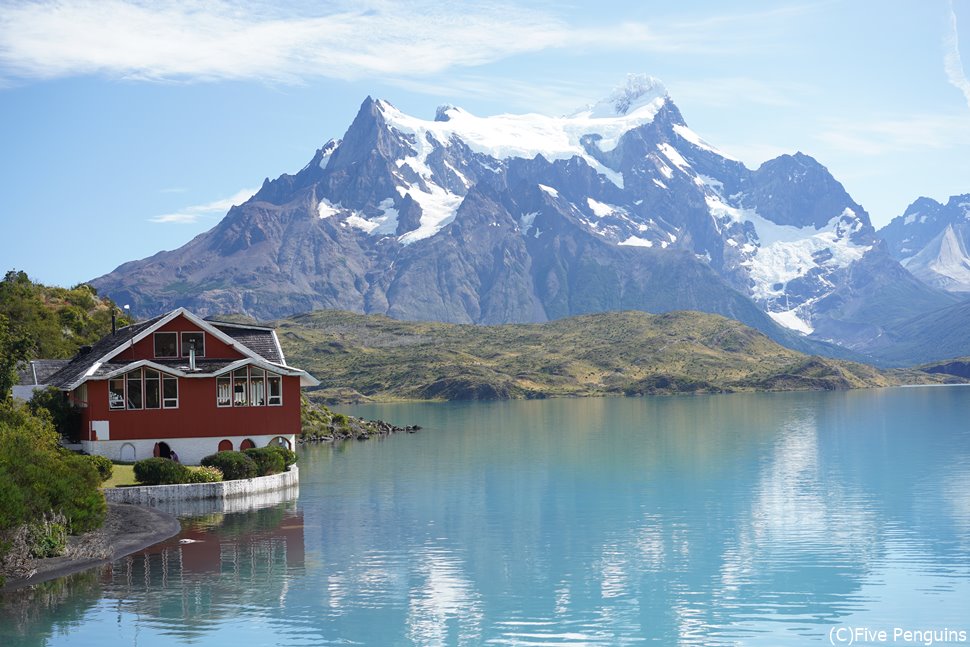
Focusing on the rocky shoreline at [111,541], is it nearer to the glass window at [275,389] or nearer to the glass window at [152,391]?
the glass window at [152,391]

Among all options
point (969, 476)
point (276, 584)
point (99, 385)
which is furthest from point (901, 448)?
point (276, 584)

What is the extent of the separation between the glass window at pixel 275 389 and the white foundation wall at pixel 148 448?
150 inches

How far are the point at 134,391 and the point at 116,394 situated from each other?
1.11 metres

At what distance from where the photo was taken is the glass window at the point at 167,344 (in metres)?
76.1

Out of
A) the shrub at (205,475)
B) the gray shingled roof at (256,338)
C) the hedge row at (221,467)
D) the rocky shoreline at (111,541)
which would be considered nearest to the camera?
the rocky shoreline at (111,541)

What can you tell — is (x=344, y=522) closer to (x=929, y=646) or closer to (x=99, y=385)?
(x=99, y=385)

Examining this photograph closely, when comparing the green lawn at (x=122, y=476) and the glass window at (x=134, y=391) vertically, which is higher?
the glass window at (x=134, y=391)

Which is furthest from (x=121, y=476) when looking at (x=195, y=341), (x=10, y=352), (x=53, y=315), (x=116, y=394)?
(x=53, y=315)

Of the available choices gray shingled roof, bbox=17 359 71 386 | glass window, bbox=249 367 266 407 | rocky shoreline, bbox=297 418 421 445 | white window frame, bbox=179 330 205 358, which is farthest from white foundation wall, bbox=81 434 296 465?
rocky shoreline, bbox=297 418 421 445

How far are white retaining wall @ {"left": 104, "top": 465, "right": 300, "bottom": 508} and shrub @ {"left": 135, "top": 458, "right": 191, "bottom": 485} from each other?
74cm

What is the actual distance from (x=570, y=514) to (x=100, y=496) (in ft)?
82.7

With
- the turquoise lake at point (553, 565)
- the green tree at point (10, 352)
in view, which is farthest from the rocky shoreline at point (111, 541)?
the green tree at point (10, 352)

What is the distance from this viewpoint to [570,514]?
6334 centimetres

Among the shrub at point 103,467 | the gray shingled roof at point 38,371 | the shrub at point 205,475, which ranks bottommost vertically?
the shrub at point 205,475
